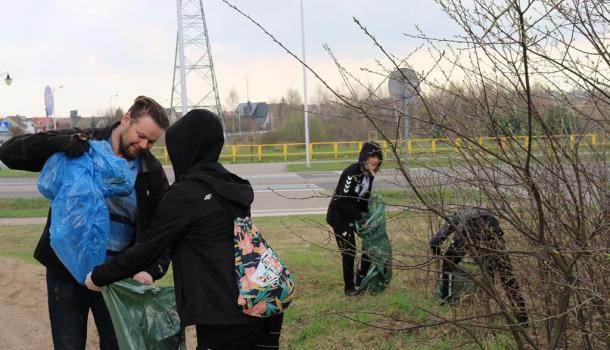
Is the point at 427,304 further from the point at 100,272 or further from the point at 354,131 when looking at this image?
the point at 100,272

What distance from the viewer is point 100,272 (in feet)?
8.30

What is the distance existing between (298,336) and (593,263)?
2.58 metres

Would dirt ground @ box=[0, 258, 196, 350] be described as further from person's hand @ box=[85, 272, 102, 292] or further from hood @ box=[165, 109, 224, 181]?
hood @ box=[165, 109, 224, 181]

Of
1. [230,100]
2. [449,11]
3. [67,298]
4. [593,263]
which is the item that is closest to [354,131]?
[449,11]

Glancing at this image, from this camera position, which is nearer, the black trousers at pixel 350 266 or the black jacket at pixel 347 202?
the black jacket at pixel 347 202

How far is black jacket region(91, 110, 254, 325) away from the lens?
7.86 feet

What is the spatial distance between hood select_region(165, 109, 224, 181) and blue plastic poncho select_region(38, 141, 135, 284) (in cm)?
39

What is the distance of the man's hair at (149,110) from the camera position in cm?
290

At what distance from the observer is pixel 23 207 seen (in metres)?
13.5

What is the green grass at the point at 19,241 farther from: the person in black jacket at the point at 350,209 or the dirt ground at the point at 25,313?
the person in black jacket at the point at 350,209

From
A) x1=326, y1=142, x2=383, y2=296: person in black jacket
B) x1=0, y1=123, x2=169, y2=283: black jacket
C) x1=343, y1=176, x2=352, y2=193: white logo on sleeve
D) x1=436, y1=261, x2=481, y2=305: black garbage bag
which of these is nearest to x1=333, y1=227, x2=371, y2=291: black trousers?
x1=326, y1=142, x2=383, y2=296: person in black jacket

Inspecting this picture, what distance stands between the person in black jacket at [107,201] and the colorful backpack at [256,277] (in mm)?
578

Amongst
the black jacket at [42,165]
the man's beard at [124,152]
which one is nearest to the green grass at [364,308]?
the black jacket at [42,165]

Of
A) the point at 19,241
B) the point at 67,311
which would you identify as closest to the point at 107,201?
the point at 67,311
